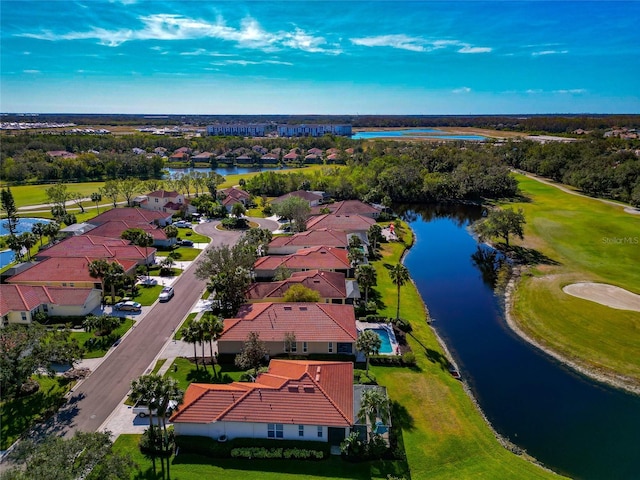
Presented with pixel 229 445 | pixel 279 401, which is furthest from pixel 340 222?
pixel 229 445

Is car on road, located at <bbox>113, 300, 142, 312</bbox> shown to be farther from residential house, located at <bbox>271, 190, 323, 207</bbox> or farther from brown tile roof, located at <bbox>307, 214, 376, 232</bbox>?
residential house, located at <bbox>271, 190, 323, 207</bbox>

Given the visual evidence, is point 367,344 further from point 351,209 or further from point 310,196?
point 310,196

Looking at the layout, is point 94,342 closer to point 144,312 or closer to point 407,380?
point 144,312

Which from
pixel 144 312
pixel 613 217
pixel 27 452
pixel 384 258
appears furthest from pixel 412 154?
pixel 27 452

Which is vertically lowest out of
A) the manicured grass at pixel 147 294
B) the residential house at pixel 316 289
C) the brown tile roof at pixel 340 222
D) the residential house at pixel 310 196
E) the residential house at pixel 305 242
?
the manicured grass at pixel 147 294

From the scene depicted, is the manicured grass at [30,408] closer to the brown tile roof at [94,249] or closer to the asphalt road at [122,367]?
the asphalt road at [122,367]

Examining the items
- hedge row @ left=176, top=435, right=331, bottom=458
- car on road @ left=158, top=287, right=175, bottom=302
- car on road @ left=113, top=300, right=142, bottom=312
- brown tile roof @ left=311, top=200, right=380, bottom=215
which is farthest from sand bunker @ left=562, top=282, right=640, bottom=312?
car on road @ left=113, top=300, right=142, bottom=312

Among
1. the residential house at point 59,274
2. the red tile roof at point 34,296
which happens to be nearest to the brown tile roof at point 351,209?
the residential house at point 59,274
